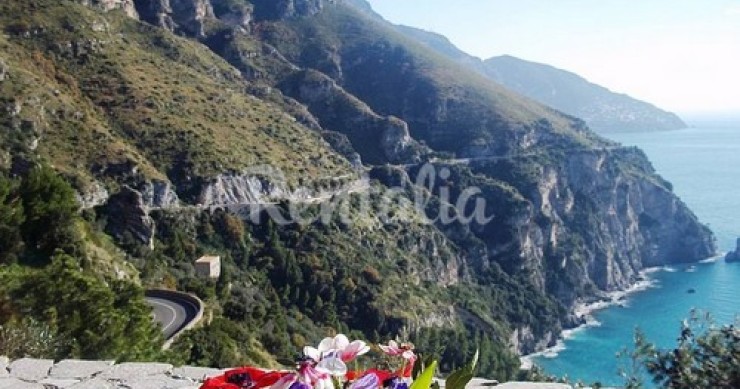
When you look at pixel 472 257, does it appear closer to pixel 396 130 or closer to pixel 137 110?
pixel 396 130

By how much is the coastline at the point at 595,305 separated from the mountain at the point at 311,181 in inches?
58.9

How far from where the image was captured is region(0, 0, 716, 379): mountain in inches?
1564

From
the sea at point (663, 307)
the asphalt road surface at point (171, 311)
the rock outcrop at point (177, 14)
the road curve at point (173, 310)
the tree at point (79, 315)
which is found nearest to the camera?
the tree at point (79, 315)

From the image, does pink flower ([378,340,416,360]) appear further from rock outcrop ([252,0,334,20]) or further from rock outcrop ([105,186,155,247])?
rock outcrop ([252,0,334,20])

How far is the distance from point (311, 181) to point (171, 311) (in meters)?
38.1

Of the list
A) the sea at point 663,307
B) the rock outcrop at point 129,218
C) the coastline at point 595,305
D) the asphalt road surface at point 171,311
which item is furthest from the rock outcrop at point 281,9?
the asphalt road surface at point 171,311

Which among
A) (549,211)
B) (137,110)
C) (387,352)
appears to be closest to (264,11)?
(549,211)

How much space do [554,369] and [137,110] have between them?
47421 millimetres

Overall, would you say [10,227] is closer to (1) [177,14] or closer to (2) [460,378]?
(2) [460,378]

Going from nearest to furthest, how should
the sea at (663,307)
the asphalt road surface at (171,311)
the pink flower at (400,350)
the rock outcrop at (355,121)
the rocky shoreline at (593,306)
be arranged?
the pink flower at (400,350)
the asphalt road surface at (171,311)
the sea at (663,307)
the rocky shoreline at (593,306)
the rock outcrop at (355,121)

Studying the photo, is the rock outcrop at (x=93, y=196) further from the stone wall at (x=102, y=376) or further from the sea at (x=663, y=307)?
the stone wall at (x=102, y=376)

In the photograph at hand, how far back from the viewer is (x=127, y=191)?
132ft

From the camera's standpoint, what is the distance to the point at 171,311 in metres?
22.3

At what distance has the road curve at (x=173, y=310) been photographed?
19.8 meters
